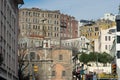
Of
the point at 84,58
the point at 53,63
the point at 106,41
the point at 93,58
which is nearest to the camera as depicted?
the point at 53,63

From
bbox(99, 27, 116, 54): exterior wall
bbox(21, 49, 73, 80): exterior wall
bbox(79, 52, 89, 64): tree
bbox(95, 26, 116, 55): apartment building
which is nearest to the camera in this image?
bbox(21, 49, 73, 80): exterior wall

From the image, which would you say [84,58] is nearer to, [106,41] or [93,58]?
[93,58]

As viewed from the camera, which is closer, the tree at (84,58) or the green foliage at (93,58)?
the green foliage at (93,58)

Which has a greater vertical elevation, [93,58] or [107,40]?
[107,40]

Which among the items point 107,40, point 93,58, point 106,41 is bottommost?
point 93,58

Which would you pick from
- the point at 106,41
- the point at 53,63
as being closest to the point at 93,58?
the point at 106,41

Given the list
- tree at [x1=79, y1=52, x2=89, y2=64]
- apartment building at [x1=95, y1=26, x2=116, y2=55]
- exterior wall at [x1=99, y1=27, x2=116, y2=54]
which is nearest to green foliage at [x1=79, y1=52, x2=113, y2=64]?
tree at [x1=79, y1=52, x2=89, y2=64]

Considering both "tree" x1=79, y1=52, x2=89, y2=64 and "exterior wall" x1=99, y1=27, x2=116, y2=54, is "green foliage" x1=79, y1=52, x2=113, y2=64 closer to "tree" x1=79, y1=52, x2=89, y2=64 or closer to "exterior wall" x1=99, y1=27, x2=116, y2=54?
"tree" x1=79, y1=52, x2=89, y2=64

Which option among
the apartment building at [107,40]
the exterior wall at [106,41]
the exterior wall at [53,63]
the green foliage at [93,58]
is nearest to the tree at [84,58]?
the green foliage at [93,58]

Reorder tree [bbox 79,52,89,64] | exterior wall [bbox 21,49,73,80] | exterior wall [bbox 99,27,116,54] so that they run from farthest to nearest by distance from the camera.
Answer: exterior wall [bbox 99,27,116,54], tree [bbox 79,52,89,64], exterior wall [bbox 21,49,73,80]

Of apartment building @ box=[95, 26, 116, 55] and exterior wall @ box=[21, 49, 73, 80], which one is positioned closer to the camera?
exterior wall @ box=[21, 49, 73, 80]

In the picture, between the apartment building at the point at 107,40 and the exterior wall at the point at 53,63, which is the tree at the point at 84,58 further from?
the apartment building at the point at 107,40

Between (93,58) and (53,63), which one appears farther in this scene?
(93,58)

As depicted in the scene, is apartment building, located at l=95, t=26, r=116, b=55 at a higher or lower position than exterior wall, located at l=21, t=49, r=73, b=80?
higher
